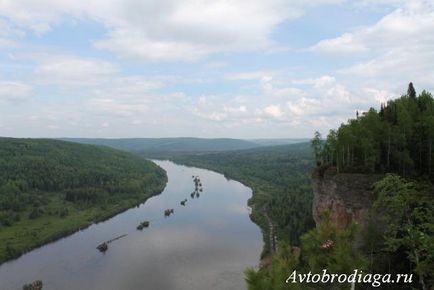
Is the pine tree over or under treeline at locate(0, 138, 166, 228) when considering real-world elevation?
over

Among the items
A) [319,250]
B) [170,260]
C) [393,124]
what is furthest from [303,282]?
[170,260]

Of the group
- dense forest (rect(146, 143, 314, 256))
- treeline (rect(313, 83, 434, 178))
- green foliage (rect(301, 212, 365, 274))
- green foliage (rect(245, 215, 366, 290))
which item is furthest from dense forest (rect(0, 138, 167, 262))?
green foliage (rect(301, 212, 365, 274))

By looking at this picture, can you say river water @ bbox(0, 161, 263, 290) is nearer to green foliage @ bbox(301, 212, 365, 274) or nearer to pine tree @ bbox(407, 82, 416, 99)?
pine tree @ bbox(407, 82, 416, 99)

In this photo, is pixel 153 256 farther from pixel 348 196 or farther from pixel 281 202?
pixel 281 202

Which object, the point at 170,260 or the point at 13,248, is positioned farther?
the point at 13,248

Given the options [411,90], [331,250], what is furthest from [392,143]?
[331,250]

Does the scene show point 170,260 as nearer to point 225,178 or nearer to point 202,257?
point 202,257
